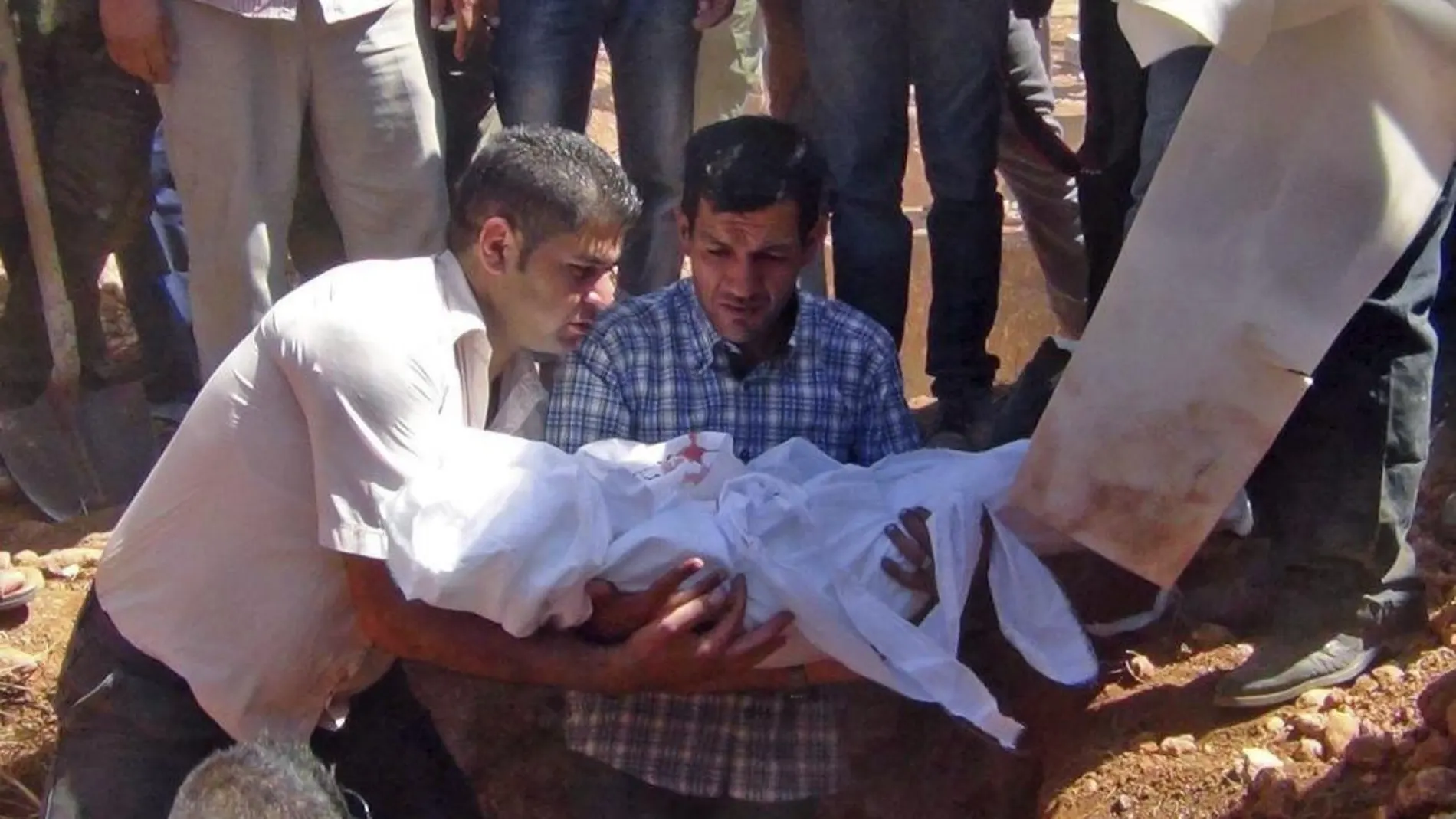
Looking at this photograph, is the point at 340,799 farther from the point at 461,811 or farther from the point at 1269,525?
the point at 1269,525

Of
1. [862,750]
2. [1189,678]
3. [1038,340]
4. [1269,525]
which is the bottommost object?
[1038,340]

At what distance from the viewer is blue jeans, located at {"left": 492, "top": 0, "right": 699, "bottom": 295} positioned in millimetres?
4066

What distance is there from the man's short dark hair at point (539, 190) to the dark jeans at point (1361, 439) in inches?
38.6

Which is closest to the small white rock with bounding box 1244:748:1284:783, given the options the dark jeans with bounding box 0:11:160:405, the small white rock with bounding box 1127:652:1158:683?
the small white rock with bounding box 1127:652:1158:683

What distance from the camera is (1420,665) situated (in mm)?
3154

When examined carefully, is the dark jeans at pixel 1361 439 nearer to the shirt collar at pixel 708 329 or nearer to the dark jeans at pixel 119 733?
the shirt collar at pixel 708 329

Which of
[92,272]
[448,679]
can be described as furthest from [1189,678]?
[92,272]

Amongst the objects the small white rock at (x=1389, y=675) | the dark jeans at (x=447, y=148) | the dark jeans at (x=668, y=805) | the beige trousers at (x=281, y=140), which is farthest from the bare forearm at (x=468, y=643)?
the dark jeans at (x=447, y=148)

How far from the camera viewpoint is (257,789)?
2.10 metres

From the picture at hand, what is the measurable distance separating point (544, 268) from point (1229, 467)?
3.61 feet

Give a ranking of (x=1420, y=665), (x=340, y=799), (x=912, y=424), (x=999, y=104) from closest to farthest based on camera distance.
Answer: (x=340, y=799) < (x=1420, y=665) < (x=912, y=424) < (x=999, y=104)

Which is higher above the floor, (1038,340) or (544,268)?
(544,268)

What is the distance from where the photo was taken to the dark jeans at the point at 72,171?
15.3 feet

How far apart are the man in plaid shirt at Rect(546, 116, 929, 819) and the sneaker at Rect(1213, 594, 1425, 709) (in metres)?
0.71
